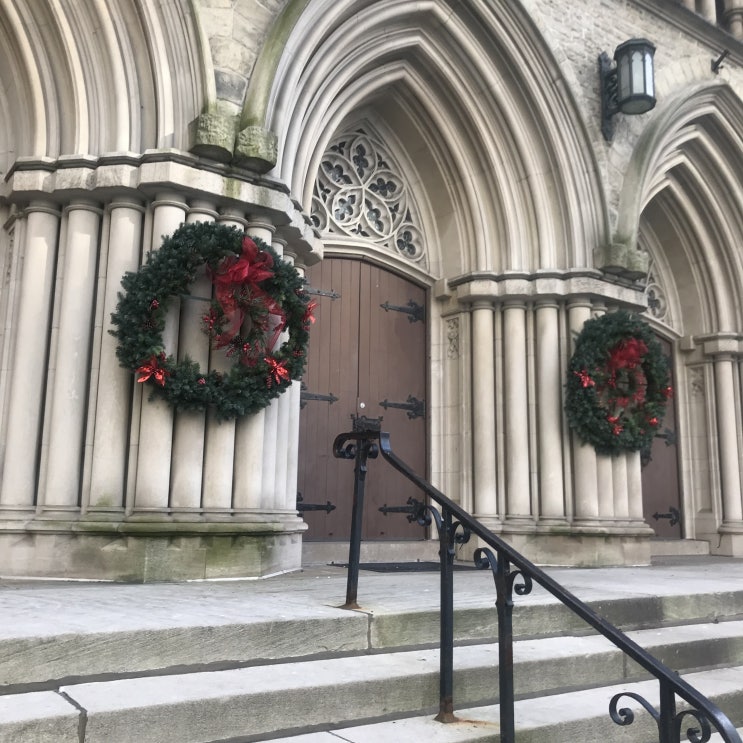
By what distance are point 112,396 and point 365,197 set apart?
11.0 feet

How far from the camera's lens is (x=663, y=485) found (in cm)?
880

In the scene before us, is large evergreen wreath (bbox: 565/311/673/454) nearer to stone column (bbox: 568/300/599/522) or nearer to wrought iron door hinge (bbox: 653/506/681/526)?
stone column (bbox: 568/300/599/522)

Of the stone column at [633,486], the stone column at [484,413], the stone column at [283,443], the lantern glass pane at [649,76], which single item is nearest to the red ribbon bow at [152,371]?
the stone column at [283,443]

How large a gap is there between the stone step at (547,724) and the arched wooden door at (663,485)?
18.0ft

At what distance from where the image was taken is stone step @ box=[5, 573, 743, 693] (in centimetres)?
246

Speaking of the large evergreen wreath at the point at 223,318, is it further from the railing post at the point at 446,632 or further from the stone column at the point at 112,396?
the railing post at the point at 446,632

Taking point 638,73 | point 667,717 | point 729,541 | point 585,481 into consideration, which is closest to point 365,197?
point 638,73

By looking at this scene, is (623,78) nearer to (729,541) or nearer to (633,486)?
(633,486)

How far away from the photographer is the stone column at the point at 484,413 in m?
6.80

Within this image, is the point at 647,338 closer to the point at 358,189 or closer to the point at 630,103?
the point at 630,103

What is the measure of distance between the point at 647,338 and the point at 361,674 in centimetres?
488

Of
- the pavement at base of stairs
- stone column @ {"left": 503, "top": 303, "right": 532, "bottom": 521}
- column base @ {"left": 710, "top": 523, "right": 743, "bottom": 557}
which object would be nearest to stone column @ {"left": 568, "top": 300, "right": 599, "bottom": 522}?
stone column @ {"left": 503, "top": 303, "right": 532, "bottom": 521}

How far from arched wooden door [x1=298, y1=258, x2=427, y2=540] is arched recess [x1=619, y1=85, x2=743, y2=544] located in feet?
11.1

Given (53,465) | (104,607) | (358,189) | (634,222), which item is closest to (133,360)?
(53,465)
